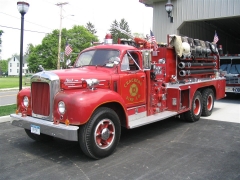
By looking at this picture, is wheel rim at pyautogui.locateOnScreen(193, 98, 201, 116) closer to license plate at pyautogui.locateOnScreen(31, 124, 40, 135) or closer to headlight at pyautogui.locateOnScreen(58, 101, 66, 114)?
headlight at pyautogui.locateOnScreen(58, 101, 66, 114)

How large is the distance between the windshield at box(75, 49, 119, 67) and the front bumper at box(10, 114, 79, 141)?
1815mm

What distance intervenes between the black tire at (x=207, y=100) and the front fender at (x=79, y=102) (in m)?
4.80

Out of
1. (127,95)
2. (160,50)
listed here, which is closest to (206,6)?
(160,50)

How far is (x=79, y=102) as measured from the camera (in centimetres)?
440

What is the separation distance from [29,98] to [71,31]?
45.2 m

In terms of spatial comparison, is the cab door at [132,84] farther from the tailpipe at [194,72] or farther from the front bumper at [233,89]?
the front bumper at [233,89]

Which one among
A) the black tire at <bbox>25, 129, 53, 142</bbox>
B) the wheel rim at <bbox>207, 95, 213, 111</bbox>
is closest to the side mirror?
the black tire at <bbox>25, 129, 53, 142</bbox>

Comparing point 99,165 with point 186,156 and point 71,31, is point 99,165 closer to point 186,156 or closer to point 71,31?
point 186,156

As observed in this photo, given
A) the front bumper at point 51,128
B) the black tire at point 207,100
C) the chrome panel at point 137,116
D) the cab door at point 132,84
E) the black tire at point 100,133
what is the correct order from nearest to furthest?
the front bumper at point 51,128 → the black tire at point 100,133 → the cab door at point 132,84 → the chrome panel at point 137,116 → the black tire at point 207,100

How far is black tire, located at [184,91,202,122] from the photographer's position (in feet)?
25.7

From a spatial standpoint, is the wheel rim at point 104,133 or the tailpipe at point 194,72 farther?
the tailpipe at point 194,72

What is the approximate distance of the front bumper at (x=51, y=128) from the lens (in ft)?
14.1

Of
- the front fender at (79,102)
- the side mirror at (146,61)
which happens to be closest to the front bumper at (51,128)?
the front fender at (79,102)

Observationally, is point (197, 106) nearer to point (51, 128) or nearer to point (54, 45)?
point (51, 128)
